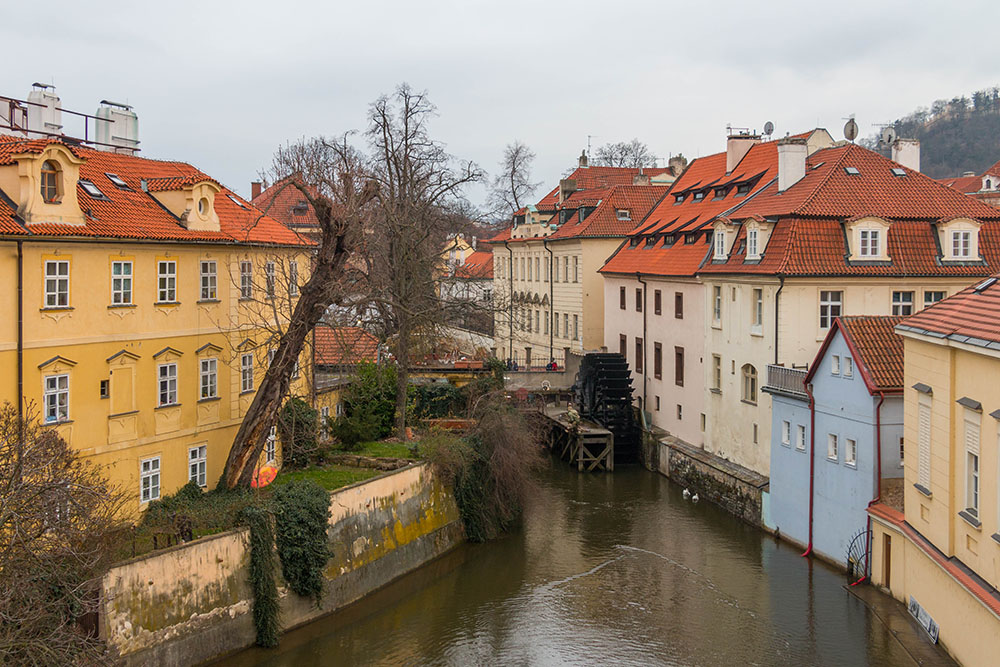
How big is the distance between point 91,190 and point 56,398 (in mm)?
3998

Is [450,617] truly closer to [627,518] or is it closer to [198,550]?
[198,550]

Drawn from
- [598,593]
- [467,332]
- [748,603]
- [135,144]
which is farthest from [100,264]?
[467,332]

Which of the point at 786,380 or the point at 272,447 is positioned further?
the point at 272,447

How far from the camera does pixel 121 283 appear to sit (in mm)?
17734

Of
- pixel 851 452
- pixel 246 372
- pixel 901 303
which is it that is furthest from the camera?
pixel 901 303

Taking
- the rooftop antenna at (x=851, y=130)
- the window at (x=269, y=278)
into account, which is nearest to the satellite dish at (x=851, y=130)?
the rooftop antenna at (x=851, y=130)

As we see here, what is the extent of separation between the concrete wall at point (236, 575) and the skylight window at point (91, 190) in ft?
21.4

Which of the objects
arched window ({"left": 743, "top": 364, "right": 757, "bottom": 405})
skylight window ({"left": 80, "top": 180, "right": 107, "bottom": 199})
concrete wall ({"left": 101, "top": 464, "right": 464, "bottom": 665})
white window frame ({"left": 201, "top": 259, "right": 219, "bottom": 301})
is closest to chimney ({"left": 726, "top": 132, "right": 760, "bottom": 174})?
arched window ({"left": 743, "top": 364, "right": 757, "bottom": 405})

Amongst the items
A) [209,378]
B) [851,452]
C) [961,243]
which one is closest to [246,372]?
[209,378]

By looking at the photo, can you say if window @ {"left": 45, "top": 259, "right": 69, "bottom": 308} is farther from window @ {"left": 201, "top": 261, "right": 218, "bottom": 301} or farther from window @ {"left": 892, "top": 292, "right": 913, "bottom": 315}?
window @ {"left": 892, "top": 292, "right": 913, "bottom": 315}

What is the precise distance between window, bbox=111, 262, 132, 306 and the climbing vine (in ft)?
13.7

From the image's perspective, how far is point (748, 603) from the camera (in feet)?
61.2

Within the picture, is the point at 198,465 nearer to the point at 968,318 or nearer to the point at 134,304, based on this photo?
the point at 134,304

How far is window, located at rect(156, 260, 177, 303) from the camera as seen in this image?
18.7 m
